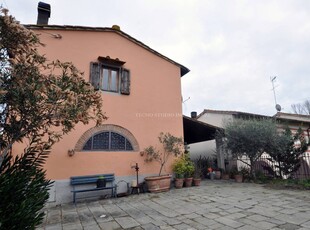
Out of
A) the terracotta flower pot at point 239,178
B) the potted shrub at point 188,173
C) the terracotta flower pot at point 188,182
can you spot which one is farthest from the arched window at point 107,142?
the terracotta flower pot at point 239,178

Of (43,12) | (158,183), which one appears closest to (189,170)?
(158,183)

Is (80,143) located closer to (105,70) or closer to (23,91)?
(105,70)

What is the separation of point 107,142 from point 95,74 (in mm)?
2962

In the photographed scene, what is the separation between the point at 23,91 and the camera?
2449mm

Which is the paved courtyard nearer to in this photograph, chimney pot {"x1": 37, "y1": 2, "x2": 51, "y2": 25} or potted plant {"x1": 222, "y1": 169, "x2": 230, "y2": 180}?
potted plant {"x1": 222, "y1": 169, "x2": 230, "y2": 180}

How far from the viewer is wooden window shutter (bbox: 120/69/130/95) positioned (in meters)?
8.31

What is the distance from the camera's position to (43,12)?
8094mm

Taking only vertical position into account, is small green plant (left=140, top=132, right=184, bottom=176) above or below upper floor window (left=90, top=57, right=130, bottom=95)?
below

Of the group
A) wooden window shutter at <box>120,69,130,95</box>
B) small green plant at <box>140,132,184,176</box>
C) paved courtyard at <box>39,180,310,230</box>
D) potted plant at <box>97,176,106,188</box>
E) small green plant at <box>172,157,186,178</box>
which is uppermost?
wooden window shutter at <box>120,69,130,95</box>

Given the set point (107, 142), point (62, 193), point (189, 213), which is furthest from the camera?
point (107, 142)

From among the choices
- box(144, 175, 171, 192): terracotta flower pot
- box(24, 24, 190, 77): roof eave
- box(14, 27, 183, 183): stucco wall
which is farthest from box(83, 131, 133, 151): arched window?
box(24, 24, 190, 77): roof eave

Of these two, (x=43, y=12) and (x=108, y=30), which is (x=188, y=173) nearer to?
(x=108, y=30)

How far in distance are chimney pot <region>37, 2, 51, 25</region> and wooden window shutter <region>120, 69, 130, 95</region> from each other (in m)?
4.04

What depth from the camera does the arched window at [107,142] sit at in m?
7.16
